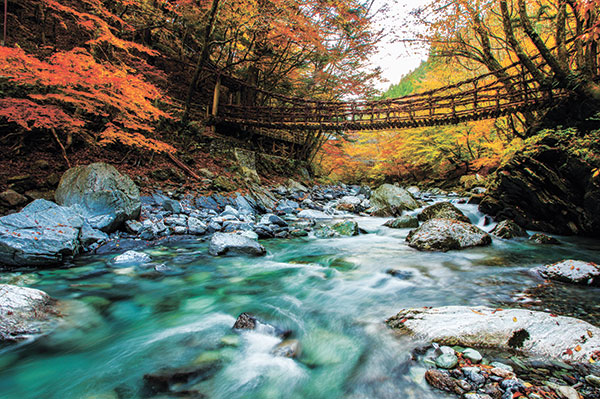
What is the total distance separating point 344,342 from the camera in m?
2.17

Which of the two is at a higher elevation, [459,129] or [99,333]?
[459,129]

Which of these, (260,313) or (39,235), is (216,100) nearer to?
(39,235)

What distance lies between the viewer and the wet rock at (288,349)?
1.96 m

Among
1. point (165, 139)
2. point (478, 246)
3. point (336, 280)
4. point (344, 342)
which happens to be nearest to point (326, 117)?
point (165, 139)

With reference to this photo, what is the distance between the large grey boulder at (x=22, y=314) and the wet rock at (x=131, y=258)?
1293mm

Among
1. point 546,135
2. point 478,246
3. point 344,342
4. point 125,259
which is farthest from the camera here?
point 546,135

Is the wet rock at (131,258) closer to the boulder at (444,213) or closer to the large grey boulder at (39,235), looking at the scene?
the large grey boulder at (39,235)

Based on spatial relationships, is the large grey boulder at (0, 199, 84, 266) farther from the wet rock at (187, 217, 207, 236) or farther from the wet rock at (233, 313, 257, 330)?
the wet rock at (233, 313, 257, 330)

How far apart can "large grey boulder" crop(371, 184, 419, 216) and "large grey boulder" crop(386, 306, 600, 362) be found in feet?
25.6

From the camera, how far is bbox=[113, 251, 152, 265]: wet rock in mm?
3584

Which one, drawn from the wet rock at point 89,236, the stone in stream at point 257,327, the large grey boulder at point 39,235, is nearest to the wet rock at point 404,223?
the stone in stream at point 257,327

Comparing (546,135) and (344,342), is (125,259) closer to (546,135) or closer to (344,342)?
(344,342)

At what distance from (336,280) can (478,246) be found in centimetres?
313

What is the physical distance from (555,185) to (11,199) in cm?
1049
